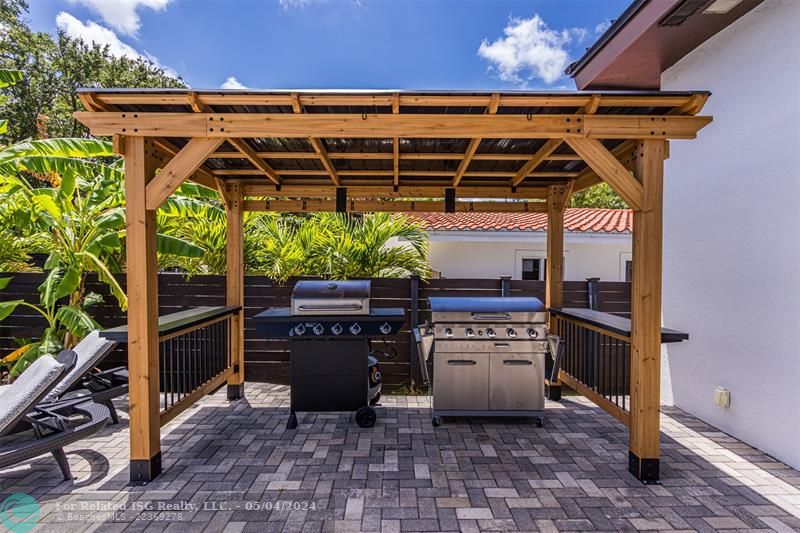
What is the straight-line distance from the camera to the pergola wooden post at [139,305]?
291cm

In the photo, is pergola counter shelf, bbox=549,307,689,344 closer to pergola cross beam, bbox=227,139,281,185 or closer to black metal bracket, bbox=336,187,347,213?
black metal bracket, bbox=336,187,347,213

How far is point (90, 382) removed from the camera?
13.4ft

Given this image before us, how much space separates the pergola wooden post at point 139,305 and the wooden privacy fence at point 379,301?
2.41 metres

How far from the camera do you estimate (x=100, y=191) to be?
4.88m

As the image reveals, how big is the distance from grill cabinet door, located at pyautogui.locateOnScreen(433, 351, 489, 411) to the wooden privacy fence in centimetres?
126

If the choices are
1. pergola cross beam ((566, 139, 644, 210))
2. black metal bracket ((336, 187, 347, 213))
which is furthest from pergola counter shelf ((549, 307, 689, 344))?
black metal bracket ((336, 187, 347, 213))

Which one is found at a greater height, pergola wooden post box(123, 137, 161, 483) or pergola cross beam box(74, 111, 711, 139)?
pergola cross beam box(74, 111, 711, 139)

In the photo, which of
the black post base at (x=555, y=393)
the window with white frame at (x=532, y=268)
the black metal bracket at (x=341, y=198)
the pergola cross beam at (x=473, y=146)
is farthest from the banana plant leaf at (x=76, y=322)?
the window with white frame at (x=532, y=268)

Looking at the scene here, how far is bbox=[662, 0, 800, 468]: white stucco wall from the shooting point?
127 inches

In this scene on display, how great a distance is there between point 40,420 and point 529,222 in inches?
376

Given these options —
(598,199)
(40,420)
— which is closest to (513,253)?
(40,420)

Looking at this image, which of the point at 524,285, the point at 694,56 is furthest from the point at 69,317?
the point at 694,56

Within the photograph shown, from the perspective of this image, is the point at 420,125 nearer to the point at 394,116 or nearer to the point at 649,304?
the point at 394,116

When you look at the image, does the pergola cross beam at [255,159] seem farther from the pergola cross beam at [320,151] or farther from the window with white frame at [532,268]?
the window with white frame at [532,268]
